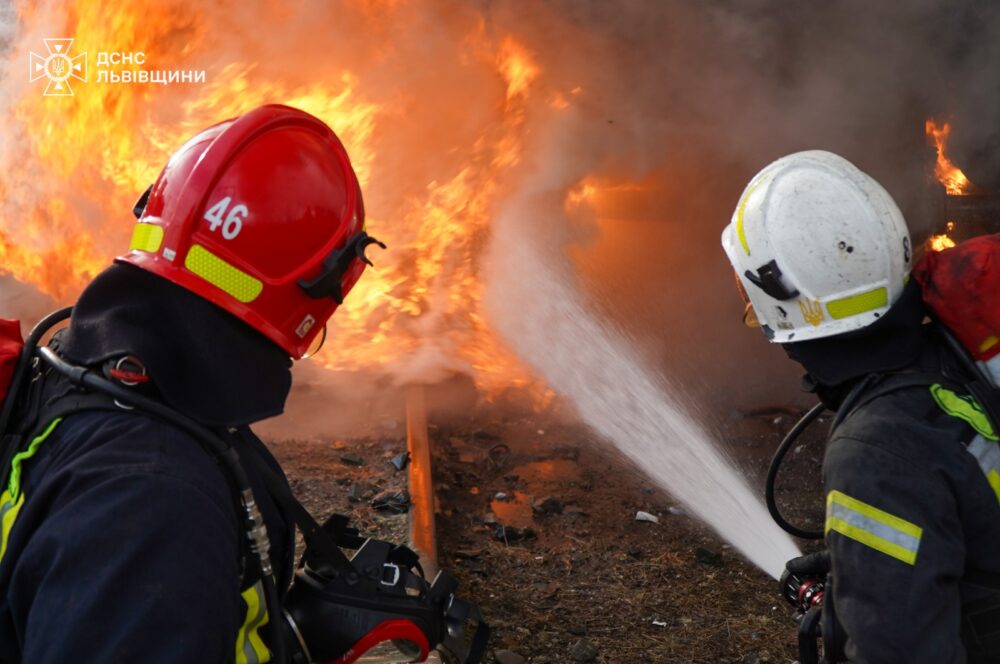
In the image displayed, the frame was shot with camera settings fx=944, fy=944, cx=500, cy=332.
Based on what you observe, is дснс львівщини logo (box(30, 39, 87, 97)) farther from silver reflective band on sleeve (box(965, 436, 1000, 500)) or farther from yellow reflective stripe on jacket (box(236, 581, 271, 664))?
silver reflective band on sleeve (box(965, 436, 1000, 500))

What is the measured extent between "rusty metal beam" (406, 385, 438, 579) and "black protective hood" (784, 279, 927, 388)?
99.8 inches

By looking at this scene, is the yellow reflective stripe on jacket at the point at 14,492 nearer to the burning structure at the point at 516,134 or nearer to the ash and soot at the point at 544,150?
the ash and soot at the point at 544,150

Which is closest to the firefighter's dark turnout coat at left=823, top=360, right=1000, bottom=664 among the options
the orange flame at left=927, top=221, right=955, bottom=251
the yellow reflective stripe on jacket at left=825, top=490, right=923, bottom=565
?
the yellow reflective stripe on jacket at left=825, top=490, right=923, bottom=565

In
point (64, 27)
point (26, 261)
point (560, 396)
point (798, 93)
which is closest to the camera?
point (64, 27)

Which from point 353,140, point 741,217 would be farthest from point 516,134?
point 741,217

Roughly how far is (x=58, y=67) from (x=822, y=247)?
6117 millimetres

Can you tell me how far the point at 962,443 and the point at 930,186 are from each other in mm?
7205

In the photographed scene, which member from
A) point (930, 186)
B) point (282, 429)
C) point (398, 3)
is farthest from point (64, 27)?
point (930, 186)

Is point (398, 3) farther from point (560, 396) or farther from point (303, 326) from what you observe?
point (303, 326)

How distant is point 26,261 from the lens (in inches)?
292

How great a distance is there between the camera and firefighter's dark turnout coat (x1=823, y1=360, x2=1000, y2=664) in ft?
7.38

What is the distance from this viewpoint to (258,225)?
210 centimetres

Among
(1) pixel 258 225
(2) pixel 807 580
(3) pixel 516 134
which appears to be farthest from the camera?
(3) pixel 516 134

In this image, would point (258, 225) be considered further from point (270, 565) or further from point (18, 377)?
point (270, 565)
